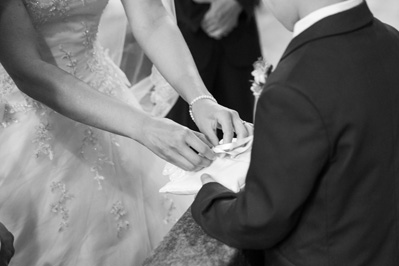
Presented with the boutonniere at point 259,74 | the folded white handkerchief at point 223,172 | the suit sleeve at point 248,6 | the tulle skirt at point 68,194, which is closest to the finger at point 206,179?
the folded white handkerchief at point 223,172

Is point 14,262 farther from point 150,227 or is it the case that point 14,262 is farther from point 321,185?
point 321,185

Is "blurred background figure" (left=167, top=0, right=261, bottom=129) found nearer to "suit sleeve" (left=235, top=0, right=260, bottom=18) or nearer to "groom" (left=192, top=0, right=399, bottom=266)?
"suit sleeve" (left=235, top=0, right=260, bottom=18)

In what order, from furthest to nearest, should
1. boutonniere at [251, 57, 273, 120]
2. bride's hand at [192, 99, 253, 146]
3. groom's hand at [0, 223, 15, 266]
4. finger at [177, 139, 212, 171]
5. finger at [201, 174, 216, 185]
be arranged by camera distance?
boutonniere at [251, 57, 273, 120]
bride's hand at [192, 99, 253, 146]
finger at [177, 139, 212, 171]
finger at [201, 174, 216, 185]
groom's hand at [0, 223, 15, 266]

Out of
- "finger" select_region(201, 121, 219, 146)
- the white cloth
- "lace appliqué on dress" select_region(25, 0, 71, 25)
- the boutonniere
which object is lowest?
the boutonniere

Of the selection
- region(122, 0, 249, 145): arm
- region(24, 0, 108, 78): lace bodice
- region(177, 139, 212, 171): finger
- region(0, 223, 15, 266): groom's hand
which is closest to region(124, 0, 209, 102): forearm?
region(122, 0, 249, 145): arm

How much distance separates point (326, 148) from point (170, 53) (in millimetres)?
863

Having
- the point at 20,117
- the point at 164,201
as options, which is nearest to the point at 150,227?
the point at 164,201

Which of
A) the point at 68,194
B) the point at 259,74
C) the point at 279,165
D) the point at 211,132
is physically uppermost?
the point at 279,165

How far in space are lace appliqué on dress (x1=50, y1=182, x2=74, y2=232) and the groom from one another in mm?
752

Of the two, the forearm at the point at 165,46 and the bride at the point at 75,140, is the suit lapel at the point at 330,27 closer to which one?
the bride at the point at 75,140

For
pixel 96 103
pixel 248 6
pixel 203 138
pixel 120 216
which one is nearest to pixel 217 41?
pixel 248 6

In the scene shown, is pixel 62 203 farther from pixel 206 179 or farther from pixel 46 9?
pixel 206 179

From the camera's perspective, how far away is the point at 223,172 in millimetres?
1304

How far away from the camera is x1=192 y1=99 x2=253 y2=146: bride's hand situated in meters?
1.49
